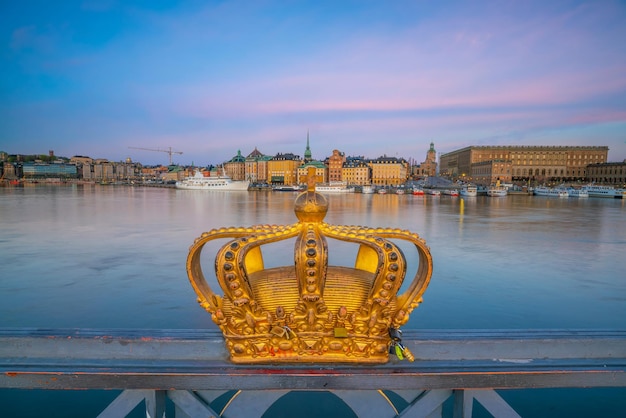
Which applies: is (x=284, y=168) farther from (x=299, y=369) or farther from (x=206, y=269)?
(x=299, y=369)

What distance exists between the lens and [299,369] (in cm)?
185

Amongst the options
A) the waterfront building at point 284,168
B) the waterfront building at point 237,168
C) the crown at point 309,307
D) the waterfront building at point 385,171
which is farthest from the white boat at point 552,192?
the waterfront building at point 237,168

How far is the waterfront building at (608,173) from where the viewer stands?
77.8 metres

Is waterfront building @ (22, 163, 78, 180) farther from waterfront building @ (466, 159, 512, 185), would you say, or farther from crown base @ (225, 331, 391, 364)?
crown base @ (225, 331, 391, 364)

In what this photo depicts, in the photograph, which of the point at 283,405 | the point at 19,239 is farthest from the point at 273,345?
the point at 19,239

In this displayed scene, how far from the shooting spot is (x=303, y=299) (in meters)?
2.00

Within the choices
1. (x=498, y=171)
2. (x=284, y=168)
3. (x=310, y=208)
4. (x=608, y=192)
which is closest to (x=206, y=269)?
(x=310, y=208)

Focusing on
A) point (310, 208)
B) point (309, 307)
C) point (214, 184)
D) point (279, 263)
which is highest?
point (310, 208)

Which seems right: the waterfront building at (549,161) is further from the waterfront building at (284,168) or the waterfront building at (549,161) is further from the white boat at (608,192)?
the waterfront building at (284,168)

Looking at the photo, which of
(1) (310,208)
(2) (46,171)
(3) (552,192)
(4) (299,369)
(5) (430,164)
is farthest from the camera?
(5) (430,164)

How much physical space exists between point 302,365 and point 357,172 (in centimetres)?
8773

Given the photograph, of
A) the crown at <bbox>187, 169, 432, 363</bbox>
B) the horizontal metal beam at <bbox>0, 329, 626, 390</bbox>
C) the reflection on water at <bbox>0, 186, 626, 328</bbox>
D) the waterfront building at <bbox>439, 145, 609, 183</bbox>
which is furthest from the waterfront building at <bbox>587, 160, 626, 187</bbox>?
the crown at <bbox>187, 169, 432, 363</bbox>

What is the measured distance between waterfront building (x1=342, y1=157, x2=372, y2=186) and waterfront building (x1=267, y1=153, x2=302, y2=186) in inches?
493

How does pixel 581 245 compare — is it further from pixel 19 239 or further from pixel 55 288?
pixel 19 239
